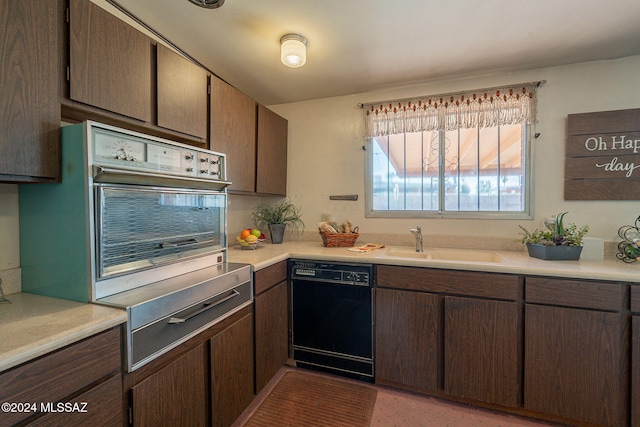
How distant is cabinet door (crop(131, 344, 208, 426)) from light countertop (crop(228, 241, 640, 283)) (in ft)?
1.93

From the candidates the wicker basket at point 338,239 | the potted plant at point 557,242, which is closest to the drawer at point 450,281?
the potted plant at point 557,242

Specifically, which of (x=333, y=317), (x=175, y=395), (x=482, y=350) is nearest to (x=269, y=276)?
(x=333, y=317)

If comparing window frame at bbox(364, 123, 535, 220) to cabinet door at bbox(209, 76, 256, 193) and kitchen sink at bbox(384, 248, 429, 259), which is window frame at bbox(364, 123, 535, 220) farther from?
cabinet door at bbox(209, 76, 256, 193)

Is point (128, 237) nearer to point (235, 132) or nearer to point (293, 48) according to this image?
point (235, 132)

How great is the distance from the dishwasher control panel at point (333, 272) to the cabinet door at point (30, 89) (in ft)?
4.63

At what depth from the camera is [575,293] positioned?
1.48 meters

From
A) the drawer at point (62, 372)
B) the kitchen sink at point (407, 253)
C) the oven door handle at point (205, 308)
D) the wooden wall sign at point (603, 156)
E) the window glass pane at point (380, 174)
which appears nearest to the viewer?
the drawer at point (62, 372)

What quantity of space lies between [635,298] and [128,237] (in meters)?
2.38

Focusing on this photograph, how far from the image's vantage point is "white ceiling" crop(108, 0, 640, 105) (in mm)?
1465

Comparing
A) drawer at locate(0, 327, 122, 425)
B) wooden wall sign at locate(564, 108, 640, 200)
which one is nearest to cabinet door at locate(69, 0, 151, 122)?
drawer at locate(0, 327, 122, 425)

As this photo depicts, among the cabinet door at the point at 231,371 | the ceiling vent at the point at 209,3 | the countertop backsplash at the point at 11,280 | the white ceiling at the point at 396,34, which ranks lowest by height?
the cabinet door at the point at 231,371

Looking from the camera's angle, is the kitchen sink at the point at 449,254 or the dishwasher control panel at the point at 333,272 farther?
the kitchen sink at the point at 449,254

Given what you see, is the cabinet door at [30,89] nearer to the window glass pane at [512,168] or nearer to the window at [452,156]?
the window at [452,156]

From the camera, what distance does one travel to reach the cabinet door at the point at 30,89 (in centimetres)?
90
